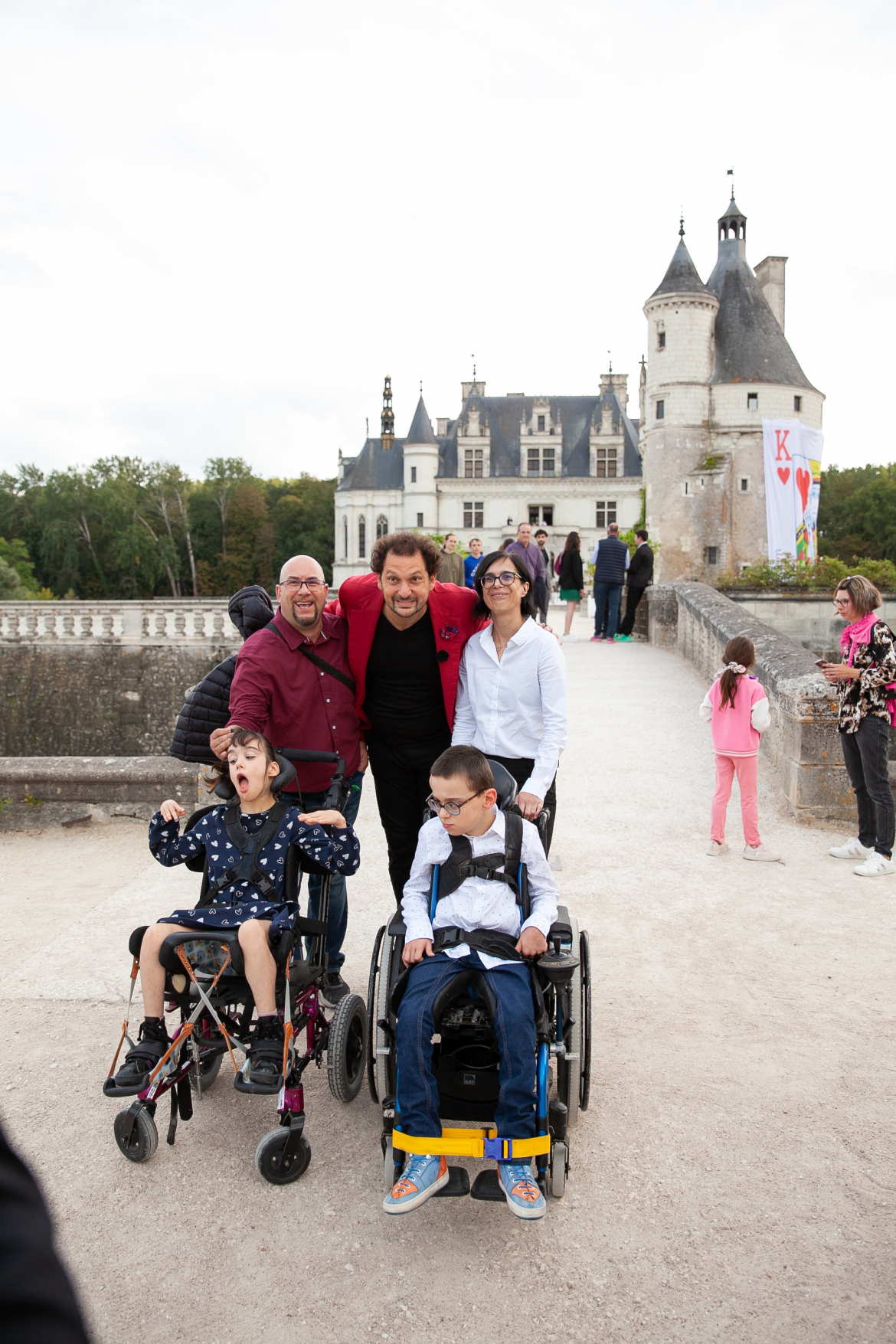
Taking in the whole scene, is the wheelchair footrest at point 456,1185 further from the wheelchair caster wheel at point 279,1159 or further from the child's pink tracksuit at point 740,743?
the child's pink tracksuit at point 740,743

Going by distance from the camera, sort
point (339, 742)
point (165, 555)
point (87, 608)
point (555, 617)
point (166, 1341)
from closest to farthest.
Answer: point (166, 1341), point (339, 742), point (555, 617), point (87, 608), point (165, 555)

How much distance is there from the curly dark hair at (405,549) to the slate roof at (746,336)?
37.7 meters

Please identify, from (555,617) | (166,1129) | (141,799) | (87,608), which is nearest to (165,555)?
(87,608)

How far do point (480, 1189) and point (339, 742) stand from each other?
1.63 meters

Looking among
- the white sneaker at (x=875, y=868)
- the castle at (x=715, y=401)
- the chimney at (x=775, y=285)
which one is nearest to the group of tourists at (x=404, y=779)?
the white sneaker at (x=875, y=868)

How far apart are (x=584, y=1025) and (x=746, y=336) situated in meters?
39.8

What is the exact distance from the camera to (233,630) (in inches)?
861

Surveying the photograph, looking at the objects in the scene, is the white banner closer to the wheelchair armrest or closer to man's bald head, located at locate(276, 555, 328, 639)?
man's bald head, located at locate(276, 555, 328, 639)

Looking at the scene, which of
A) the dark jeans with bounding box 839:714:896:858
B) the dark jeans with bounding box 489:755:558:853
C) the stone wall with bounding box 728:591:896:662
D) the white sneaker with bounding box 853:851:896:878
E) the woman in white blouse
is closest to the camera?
the woman in white blouse

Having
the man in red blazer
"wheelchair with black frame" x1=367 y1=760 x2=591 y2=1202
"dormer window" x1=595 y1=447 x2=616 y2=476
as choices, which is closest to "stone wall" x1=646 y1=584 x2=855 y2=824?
the man in red blazer

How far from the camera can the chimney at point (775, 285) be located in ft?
131

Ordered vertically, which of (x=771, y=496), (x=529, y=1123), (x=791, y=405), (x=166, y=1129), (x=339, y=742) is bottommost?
(x=166, y=1129)

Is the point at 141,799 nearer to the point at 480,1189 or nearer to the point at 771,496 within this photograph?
the point at 480,1189

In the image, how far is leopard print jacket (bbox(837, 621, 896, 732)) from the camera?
18.0 ft
